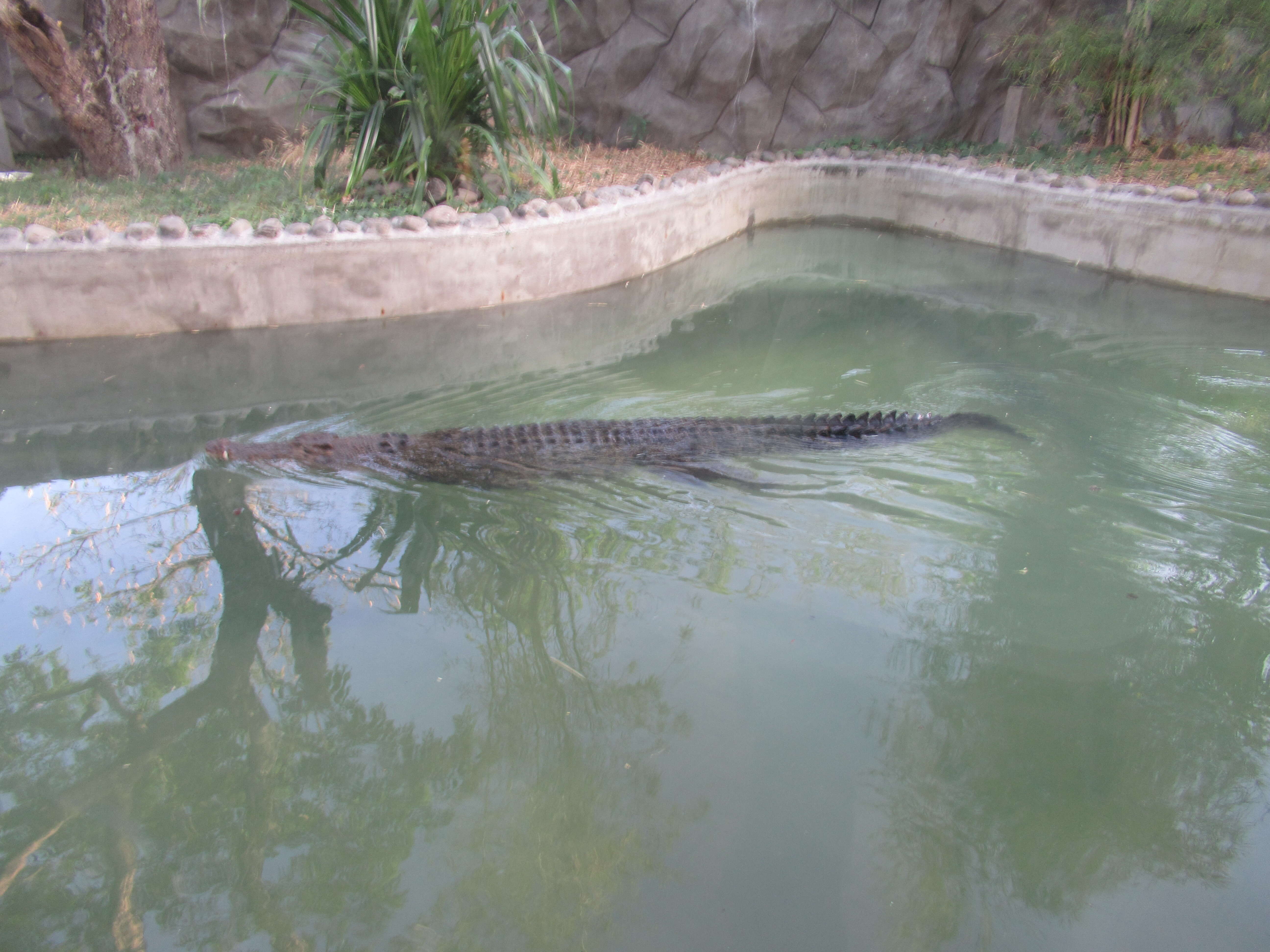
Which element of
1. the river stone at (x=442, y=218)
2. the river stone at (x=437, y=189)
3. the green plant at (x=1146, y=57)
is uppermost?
the green plant at (x=1146, y=57)

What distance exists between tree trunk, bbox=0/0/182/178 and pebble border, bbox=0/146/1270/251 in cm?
201

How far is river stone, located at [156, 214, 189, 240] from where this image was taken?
16.0 ft

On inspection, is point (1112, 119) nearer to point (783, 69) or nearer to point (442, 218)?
point (783, 69)

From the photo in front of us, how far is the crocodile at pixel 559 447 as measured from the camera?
144 inches

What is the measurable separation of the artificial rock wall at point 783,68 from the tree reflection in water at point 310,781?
26.3 ft

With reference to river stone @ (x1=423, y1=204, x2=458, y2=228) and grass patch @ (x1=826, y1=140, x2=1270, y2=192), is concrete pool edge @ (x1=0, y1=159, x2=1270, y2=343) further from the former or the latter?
grass patch @ (x1=826, y1=140, x2=1270, y2=192)

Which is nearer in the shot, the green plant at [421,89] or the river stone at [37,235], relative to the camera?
the river stone at [37,235]

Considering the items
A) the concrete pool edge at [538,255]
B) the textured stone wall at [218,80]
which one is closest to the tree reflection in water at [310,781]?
the concrete pool edge at [538,255]

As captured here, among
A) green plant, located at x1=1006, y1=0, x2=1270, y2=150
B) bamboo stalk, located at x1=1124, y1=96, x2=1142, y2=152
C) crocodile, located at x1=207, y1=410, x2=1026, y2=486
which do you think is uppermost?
green plant, located at x1=1006, y1=0, x2=1270, y2=150

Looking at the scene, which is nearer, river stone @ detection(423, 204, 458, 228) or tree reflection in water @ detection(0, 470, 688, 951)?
tree reflection in water @ detection(0, 470, 688, 951)

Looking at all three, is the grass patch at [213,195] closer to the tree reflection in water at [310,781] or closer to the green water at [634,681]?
the green water at [634,681]

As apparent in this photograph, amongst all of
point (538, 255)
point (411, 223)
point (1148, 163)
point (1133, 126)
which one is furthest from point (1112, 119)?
point (411, 223)

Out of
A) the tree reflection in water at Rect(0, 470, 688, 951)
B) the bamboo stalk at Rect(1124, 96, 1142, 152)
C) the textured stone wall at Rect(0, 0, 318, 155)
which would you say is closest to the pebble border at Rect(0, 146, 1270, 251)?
the bamboo stalk at Rect(1124, 96, 1142, 152)

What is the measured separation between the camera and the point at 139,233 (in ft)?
15.9
